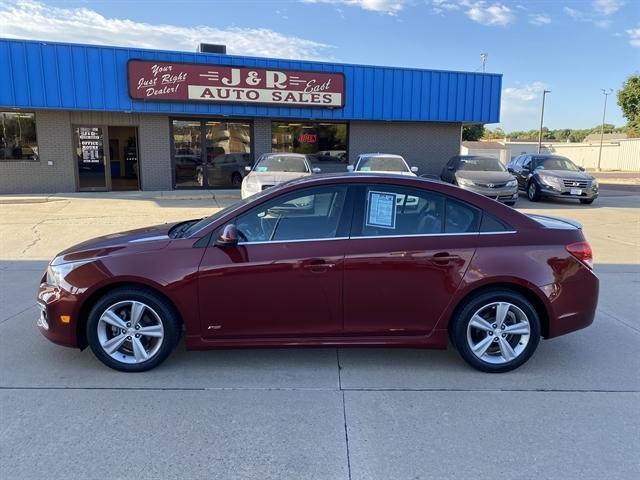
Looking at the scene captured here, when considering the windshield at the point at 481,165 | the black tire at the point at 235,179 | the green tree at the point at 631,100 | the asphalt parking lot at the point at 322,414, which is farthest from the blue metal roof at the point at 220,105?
the green tree at the point at 631,100

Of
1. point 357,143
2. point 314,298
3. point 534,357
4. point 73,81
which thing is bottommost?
point 534,357

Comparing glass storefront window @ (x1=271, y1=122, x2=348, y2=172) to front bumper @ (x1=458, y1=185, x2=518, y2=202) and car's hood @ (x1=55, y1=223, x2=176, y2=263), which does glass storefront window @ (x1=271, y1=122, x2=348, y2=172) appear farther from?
car's hood @ (x1=55, y1=223, x2=176, y2=263)

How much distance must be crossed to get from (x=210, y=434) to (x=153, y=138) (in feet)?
51.0

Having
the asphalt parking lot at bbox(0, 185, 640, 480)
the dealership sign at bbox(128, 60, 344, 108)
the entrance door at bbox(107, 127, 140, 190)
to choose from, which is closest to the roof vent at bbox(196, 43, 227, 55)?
the dealership sign at bbox(128, 60, 344, 108)

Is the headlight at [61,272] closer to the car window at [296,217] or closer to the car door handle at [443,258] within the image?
the car window at [296,217]

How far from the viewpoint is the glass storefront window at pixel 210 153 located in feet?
57.2

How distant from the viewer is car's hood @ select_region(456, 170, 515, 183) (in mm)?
14328

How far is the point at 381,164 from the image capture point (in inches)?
520

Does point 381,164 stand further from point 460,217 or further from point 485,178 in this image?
point 460,217

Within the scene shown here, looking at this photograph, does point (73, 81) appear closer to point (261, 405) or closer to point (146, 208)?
point (146, 208)

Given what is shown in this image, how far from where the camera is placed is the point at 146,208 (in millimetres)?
13352

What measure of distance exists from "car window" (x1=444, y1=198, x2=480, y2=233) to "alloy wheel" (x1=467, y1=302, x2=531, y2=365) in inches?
24.9

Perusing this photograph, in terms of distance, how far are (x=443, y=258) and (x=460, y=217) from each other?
39 centimetres

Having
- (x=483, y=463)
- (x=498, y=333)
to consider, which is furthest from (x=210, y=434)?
(x=498, y=333)
